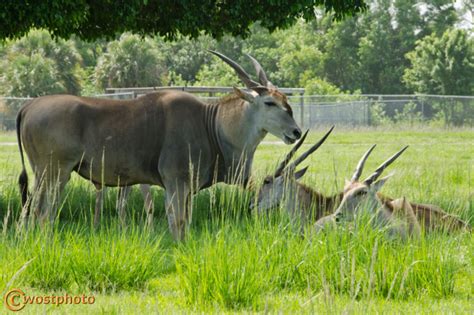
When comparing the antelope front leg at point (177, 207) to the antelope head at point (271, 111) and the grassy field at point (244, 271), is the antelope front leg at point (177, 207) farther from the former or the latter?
the grassy field at point (244, 271)

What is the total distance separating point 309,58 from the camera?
5397 cm

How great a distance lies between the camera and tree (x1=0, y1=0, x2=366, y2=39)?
959 centimetres

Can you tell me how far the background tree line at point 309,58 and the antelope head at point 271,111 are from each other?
2552 cm

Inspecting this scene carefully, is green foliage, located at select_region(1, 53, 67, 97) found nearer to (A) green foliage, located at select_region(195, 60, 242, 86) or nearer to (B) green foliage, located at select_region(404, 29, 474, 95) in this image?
(A) green foliage, located at select_region(195, 60, 242, 86)

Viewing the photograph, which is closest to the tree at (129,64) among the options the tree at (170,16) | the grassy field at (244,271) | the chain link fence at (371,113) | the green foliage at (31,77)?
the green foliage at (31,77)

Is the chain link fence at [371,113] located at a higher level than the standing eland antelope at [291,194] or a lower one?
lower

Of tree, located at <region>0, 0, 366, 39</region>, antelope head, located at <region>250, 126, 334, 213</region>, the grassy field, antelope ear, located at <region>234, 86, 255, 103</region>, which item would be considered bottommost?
the grassy field

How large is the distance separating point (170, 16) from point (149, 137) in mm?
2130

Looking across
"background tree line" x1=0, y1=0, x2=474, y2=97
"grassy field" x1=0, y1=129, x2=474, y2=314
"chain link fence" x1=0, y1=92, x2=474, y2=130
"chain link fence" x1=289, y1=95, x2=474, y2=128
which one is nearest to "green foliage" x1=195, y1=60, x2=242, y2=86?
"background tree line" x1=0, y1=0, x2=474, y2=97

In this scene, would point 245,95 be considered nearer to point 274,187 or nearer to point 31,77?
point 274,187

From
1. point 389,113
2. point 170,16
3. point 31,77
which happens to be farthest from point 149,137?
point 31,77

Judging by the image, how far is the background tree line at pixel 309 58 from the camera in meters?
42.1

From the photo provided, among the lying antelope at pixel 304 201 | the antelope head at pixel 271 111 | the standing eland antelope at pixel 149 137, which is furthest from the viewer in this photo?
the antelope head at pixel 271 111

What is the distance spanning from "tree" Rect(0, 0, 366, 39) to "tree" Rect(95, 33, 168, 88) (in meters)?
32.9
